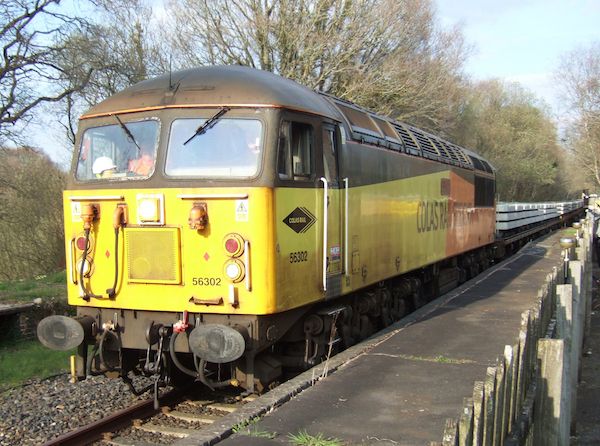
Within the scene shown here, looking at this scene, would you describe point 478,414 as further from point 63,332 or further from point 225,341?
point 63,332

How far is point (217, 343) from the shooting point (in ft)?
17.1

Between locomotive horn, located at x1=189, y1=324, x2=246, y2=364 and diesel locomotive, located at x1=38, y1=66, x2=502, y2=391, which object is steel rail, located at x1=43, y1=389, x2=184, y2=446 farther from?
locomotive horn, located at x1=189, y1=324, x2=246, y2=364

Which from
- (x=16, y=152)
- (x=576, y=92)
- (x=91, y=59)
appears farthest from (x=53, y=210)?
(x=576, y=92)

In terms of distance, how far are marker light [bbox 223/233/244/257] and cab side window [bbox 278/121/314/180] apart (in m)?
0.72

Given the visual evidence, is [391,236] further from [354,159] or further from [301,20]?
[301,20]

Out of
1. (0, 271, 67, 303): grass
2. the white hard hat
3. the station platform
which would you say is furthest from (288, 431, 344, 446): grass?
(0, 271, 67, 303): grass

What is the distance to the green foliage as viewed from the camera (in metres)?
21.2

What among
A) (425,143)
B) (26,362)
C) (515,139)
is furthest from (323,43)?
(515,139)

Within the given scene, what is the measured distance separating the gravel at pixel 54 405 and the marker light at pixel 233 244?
2.24 m

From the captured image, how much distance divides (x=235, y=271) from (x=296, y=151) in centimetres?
139

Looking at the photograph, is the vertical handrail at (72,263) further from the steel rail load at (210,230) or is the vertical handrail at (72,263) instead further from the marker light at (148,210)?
the marker light at (148,210)

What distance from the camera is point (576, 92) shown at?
41.5 metres

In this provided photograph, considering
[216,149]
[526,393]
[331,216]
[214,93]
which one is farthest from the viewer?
[331,216]

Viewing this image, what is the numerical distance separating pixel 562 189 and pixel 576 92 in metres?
19.8
